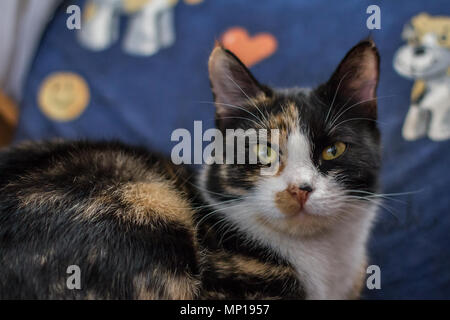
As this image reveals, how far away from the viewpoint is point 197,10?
4.25 feet

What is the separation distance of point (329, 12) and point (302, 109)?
1.44ft

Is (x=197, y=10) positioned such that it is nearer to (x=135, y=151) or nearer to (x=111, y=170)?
(x=135, y=151)

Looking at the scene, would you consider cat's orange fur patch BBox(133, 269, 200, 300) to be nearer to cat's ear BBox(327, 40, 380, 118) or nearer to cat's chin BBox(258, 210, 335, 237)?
cat's chin BBox(258, 210, 335, 237)

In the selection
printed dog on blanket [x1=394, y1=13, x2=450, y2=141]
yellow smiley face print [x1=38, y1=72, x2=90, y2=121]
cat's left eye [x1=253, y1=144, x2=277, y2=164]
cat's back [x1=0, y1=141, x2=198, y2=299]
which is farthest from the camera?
yellow smiley face print [x1=38, y1=72, x2=90, y2=121]

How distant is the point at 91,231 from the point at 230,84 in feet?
1.26

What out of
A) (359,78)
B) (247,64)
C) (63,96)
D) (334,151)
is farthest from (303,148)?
(63,96)

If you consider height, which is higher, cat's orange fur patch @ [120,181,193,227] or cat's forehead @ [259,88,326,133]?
cat's forehead @ [259,88,326,133]

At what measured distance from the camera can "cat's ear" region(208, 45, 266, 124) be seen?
797 millimetres

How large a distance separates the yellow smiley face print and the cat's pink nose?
2.99ft

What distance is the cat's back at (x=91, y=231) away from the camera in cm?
65

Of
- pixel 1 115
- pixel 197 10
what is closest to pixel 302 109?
pixel 197 10

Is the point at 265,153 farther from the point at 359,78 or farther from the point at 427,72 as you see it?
the point at 427,72

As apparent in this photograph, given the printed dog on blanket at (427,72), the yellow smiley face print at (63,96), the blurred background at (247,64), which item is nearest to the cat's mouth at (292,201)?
the blurred background at (247,64)

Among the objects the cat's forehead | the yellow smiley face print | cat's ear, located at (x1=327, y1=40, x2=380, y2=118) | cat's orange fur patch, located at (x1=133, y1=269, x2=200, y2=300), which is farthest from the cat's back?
the yellow smiley face print
